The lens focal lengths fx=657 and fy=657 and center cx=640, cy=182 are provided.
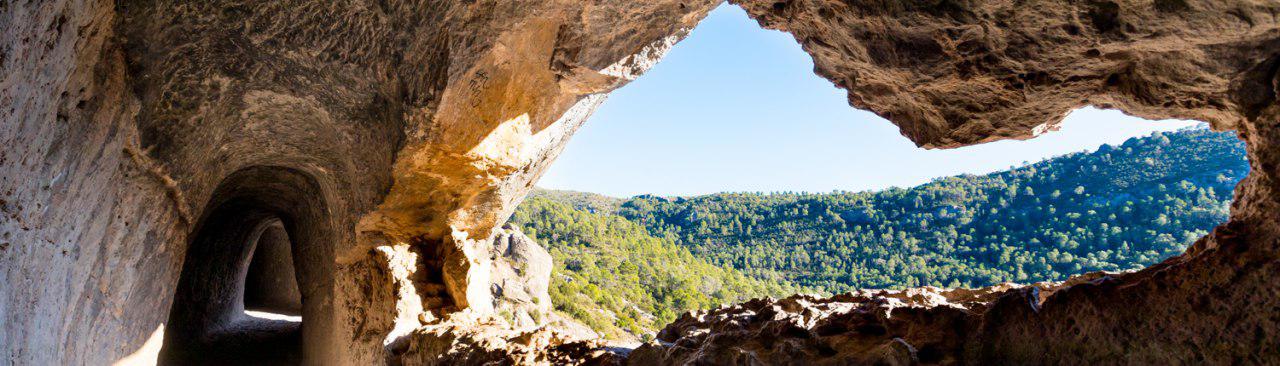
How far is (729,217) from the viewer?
34281 millimetres

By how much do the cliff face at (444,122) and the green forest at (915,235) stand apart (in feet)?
18.2

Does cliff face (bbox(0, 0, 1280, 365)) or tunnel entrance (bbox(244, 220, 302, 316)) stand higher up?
cliff face (bbox(0, 0, 1280, 365))

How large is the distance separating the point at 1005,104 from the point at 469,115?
11.2ft

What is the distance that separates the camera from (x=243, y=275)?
11391 mm

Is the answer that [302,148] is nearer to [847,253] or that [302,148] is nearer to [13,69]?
[13,69]

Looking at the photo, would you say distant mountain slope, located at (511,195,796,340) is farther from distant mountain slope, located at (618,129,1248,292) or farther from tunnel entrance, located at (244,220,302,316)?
tunnel entrance, located at (244,220,302,316)

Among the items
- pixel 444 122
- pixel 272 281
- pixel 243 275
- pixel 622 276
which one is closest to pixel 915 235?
pixel 622 276

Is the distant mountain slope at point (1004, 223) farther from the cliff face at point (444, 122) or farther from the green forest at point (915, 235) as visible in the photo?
the cliff face at point (444, 122)

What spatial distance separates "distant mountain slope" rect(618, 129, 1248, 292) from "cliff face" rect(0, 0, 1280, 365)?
10.1 metres

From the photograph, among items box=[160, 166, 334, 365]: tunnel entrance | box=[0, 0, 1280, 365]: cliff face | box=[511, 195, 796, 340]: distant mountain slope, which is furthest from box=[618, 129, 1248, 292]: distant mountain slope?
box=[160, 166, 334, 365]: tunnel entrance

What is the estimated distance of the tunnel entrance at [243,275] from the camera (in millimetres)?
7422

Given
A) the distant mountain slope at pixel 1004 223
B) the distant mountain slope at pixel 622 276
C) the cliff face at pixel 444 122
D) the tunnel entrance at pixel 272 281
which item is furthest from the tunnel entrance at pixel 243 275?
the distant mountain slope at pixel 1004 223

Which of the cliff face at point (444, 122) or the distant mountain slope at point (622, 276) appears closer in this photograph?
the cliff face at point (444, 122)

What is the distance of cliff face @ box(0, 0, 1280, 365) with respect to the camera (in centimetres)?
222
